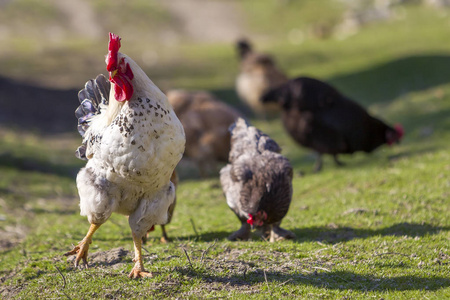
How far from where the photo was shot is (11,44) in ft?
90.8

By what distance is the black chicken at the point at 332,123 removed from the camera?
10875 mm

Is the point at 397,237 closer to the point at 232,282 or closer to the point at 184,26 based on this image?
the point at 232,282

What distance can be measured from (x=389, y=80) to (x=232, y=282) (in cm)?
1652

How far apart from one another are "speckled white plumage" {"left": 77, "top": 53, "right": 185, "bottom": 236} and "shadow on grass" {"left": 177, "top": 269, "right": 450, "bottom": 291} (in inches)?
34.8

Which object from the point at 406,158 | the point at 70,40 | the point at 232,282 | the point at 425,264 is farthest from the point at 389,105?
the point at 70,40

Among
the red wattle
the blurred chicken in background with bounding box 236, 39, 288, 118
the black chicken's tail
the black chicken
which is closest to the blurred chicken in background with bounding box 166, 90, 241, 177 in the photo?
the black chicken

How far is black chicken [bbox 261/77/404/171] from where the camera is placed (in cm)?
1088

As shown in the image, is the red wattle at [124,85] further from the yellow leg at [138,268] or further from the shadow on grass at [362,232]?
the shadow on grass at [362,232]

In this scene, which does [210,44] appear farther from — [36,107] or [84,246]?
[84,246]

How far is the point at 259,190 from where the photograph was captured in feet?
22.3

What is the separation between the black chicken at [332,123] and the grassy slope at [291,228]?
0.54 m

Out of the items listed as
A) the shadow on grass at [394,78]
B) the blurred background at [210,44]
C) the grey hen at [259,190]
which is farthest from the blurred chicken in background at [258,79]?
the grey hen at [259,190]

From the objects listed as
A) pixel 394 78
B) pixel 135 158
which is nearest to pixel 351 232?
pixel 135 158

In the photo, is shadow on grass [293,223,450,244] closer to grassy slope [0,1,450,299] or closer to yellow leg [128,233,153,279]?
grassy slope [0,1,450,299]
